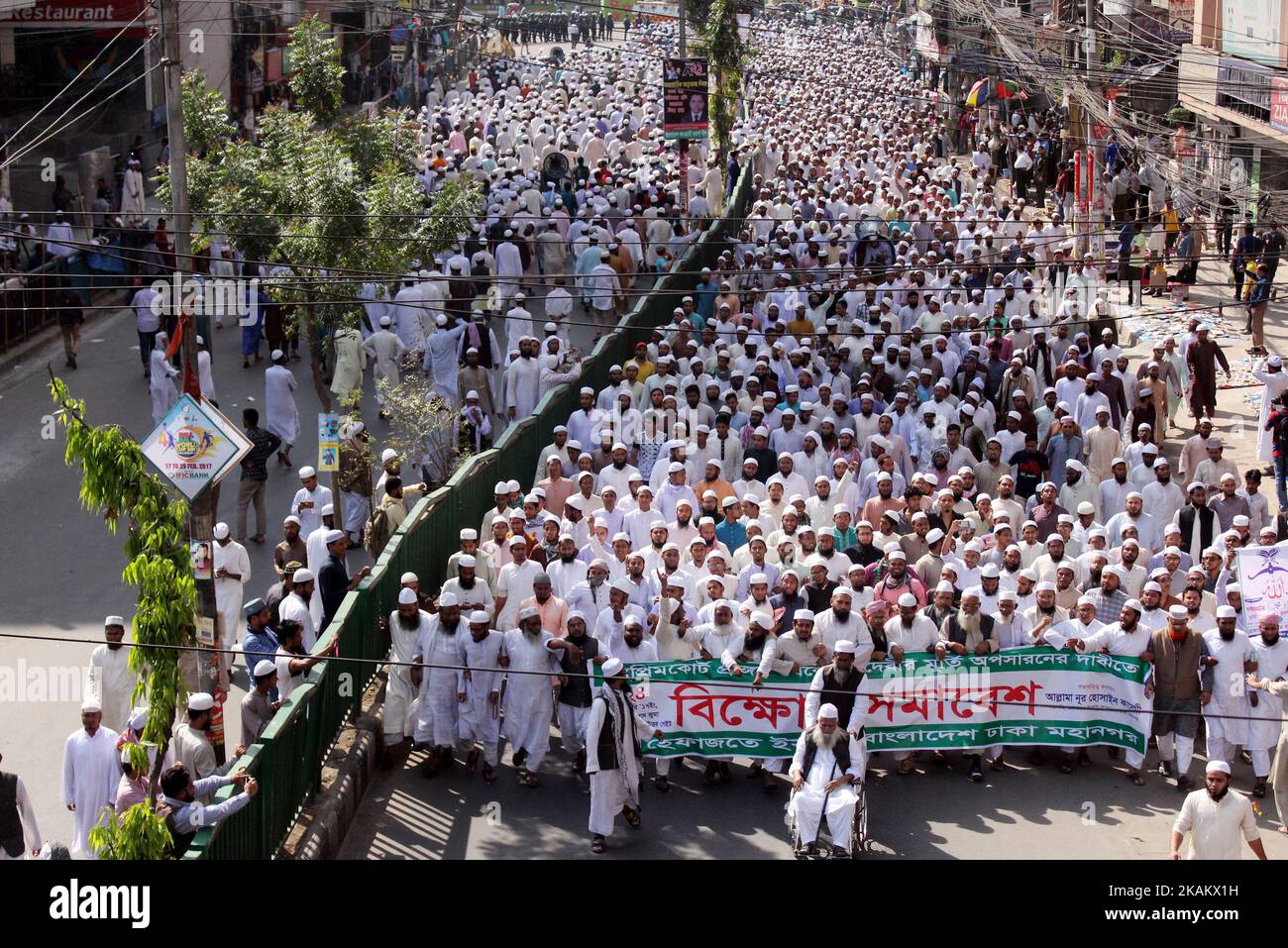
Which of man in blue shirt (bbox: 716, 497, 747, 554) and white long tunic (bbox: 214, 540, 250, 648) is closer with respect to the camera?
white long tunic (bbox: 214, 540, 250, 648)

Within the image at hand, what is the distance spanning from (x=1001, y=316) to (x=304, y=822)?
11138 millimetres

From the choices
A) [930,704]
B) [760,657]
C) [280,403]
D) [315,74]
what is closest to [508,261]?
[315,74]

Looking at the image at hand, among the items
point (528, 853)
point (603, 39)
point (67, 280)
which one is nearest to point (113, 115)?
point (67, 280)

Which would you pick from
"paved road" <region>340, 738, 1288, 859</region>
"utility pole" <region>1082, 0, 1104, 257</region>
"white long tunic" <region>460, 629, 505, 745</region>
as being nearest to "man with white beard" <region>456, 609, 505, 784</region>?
"white long tunic" <region>460, 629, 505, 745</region>

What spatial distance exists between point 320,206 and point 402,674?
5.35 m

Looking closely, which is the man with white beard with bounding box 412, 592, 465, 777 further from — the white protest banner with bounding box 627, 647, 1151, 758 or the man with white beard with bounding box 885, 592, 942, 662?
the man with white beard with bounding box 885, 592, 942, 662

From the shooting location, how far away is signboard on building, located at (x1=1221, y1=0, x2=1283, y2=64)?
2255 cm

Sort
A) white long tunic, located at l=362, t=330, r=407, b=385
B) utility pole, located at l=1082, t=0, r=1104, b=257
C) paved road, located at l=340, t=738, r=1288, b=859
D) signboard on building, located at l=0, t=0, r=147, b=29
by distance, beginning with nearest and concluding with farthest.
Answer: paved road, located at l=340, t=738, r=1288, b=859 → white long tunic, located at l=362, t=330, r=407, b=385 → utility pole, located at l=1082, t=0, r=1104, b=257 → signboard on building, located at l=0, t=0, r=147, b=29

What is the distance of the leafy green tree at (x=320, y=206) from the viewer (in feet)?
48.7

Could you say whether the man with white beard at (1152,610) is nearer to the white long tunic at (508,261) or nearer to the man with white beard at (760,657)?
the man with white beard at (760,657)

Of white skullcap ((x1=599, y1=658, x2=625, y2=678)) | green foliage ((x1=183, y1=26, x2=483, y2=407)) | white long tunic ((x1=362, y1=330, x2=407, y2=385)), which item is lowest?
white skullcap ((x1=599, y1=658, x2=625, y2=678))

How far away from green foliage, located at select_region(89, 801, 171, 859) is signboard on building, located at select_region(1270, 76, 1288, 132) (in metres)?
18.1

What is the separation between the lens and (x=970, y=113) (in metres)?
42.8

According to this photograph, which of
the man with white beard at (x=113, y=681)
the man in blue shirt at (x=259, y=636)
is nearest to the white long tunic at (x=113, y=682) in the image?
the man with white beard at (x=113, y=681)
